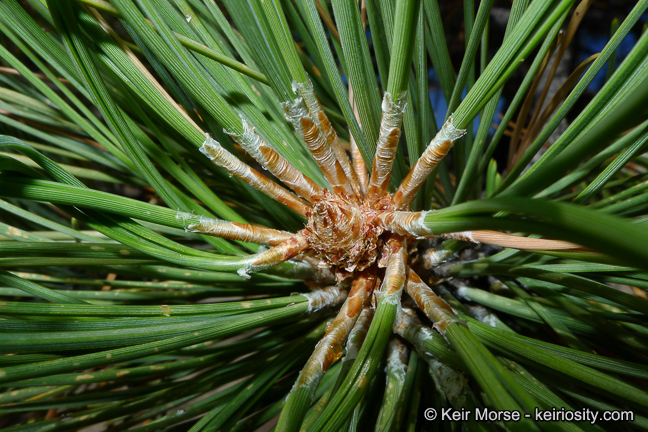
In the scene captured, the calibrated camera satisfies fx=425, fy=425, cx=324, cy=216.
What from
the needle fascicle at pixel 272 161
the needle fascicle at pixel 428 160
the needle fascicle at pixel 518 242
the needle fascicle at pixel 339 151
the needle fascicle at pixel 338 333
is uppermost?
the needle fascicle at pixel 339 151

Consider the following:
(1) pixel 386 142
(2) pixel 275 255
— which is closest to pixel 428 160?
(1) pixel 386 142

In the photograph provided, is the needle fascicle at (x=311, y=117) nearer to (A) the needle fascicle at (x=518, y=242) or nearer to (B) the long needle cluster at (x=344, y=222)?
(B) the long needle cluster at (x=344, y=222)

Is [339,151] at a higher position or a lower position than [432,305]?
higher

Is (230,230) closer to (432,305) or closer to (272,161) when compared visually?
(272,161)

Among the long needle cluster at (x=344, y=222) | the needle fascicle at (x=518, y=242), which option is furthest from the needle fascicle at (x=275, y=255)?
the needle fascicle at (x=518, y=242)

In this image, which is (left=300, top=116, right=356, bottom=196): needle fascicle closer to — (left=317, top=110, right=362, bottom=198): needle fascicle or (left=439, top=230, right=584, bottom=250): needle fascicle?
(left=317, top=110, right=362, bottom=198): needle fascicle

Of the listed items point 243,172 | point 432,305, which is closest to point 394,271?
point 432,305
